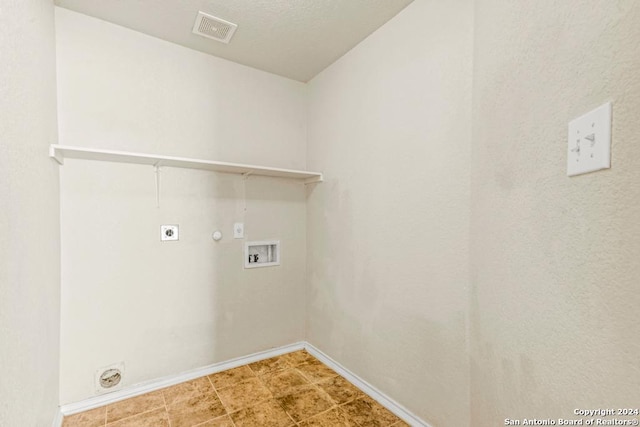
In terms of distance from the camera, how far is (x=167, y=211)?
2033 mm

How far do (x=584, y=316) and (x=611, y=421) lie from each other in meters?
0.20

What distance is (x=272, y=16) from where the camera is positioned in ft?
5.82

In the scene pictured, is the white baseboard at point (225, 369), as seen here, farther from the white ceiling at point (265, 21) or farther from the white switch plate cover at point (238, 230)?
the white ceiling at point (265, 21)

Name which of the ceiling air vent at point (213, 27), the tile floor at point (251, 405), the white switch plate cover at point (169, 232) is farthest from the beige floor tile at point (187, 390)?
the ceiling air vent at point (213, 27)

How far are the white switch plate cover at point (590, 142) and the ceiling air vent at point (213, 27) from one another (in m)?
1.95

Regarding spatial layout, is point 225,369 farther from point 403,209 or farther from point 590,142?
point 590,142

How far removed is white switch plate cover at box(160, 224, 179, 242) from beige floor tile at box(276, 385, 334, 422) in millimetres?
1325

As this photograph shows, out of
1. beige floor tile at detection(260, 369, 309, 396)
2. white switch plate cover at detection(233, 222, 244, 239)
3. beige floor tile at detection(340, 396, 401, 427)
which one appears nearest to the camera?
beige floor tile at detection(340, 396, 401, 427)

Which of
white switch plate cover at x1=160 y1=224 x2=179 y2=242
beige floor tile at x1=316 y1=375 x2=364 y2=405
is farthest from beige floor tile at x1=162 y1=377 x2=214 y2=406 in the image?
white switch plate cover at x1=160 y1=224 x2=179 y2=242

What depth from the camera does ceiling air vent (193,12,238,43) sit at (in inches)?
70.6

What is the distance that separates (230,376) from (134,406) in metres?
0.61

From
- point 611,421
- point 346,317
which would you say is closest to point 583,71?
point 611,421

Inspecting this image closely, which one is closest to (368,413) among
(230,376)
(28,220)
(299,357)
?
(299,357)

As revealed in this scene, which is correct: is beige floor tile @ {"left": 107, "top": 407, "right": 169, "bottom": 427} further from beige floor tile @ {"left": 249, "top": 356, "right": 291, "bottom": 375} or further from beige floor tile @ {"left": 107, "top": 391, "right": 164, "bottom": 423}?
beige floor tile @ {"left": 249, "top": 356, "right": 291, "bottom": 375}
